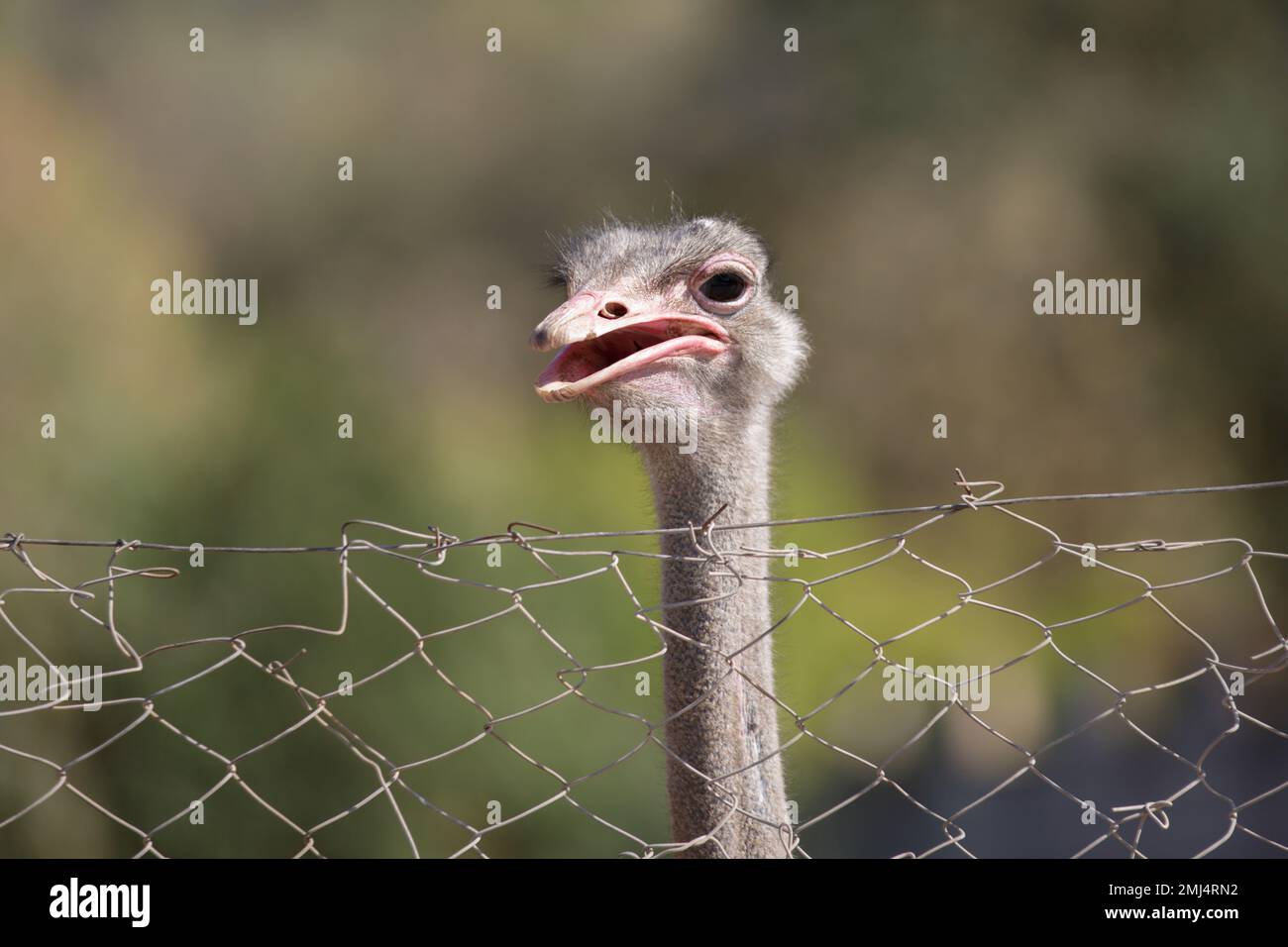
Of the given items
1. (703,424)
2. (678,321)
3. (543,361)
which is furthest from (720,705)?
(543,361)

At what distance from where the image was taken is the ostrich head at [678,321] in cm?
254

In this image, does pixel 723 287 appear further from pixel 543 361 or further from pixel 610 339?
pixel 543 361

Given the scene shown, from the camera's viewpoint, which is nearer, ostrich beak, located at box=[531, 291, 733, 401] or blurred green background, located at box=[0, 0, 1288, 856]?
ostrich beak, located at box=[531, 291, 733, 401]

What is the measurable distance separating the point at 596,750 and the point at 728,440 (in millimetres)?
3490

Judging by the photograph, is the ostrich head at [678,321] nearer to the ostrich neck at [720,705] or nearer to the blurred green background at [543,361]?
the ostrich neck at [720,705]

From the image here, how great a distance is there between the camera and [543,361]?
1355 centimetres

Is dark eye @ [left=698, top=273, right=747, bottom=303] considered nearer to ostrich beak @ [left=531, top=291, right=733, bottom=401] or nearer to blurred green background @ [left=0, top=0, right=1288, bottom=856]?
ostrich beak @ [left=531, top=291, right=733, bottom=401]

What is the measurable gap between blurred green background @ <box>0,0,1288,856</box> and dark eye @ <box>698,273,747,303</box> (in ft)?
1.34

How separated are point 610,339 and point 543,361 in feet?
35.6

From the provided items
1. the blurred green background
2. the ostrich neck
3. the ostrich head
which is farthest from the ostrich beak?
the blurred green background

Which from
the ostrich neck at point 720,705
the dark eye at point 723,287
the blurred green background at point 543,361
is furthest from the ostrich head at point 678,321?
the blurred green background at point 543,361

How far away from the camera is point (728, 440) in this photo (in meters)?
2.70

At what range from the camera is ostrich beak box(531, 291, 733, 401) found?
238cm
